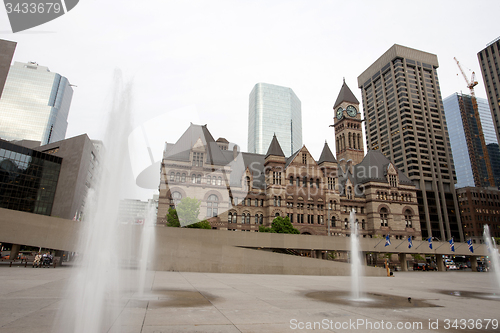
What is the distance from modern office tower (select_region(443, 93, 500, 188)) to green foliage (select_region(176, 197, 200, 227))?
190879 millimetres

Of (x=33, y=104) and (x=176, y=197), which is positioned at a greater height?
(x=33, y=104)

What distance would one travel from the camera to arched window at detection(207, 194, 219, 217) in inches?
2259

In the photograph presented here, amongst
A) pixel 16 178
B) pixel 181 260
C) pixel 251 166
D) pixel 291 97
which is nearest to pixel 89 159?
pixel 16 178

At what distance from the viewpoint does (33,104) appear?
143 m

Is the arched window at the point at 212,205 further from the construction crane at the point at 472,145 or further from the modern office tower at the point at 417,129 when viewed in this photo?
the construction crane at the point at 472,145

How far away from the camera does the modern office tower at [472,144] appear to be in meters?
179

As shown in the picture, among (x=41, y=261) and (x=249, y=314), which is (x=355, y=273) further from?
(x=41, y=261)

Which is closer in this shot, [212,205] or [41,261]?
[41,261]

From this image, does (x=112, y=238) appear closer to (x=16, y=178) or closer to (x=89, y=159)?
(x=16, y=178)

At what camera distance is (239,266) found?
3006 cm

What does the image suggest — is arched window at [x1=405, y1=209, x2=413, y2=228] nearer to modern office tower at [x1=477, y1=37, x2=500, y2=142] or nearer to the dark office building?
modern office tower at [x1=477, y1=37, x2=500, y2=142]

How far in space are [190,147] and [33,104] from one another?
422 feet

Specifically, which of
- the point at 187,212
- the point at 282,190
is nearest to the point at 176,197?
the point at 187,212

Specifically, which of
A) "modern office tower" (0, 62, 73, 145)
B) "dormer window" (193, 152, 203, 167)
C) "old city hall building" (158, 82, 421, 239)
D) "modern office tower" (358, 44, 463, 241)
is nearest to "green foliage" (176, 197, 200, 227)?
"old city hall building" (158, 82, 421, 239)
